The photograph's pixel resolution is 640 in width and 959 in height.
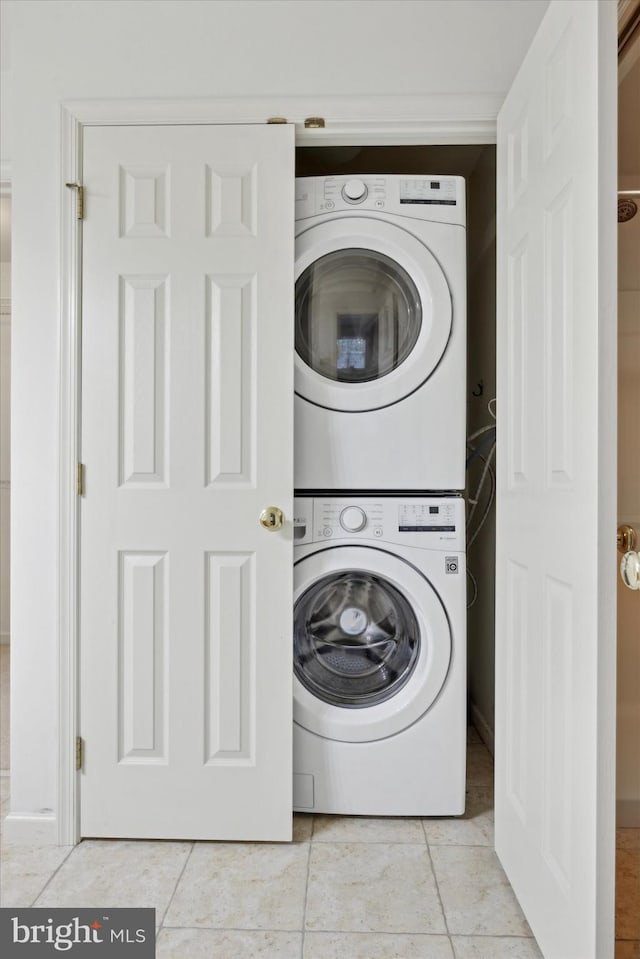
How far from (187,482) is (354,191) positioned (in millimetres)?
990

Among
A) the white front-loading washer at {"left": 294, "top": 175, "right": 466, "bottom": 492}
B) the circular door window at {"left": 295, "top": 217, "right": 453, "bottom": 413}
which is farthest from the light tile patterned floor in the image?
the circular door window at {"left": 295, "top": 217, "right": 453, "bottom": 413}

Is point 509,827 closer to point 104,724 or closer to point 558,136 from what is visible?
point 104,724

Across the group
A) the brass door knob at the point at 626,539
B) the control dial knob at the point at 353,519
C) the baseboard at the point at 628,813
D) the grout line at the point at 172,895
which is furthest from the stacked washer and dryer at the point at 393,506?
the brass door knob at the point at 626,539

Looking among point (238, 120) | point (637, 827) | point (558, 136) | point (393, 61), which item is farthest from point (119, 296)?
point (637, 827)

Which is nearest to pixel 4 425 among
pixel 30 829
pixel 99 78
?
pixel 99 78

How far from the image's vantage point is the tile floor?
1420 millimetres

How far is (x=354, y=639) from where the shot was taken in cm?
195

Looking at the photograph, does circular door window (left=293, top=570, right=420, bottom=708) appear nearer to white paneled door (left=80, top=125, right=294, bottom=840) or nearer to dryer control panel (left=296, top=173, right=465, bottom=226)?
white paneled door (left=80, top=125, right=294, bottom=840)

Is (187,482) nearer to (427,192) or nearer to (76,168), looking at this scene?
(76,168)

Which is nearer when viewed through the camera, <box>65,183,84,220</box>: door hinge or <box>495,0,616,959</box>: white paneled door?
<box>495,0,616,959</box>: white paneled door

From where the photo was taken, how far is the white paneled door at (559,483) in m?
1.08

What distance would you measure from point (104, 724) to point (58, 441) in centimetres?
82

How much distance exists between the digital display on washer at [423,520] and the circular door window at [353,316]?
0.41 m

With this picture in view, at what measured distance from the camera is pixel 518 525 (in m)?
1.54
